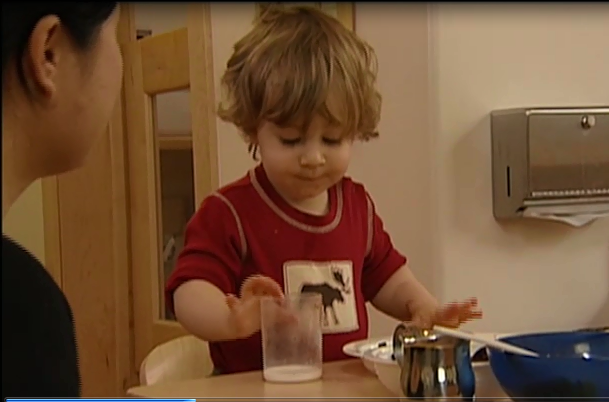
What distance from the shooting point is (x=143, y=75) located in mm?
2215

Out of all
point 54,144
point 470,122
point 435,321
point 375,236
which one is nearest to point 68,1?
point 54,144

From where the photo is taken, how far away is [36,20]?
0.43m

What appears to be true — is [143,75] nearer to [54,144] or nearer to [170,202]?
[170,202]

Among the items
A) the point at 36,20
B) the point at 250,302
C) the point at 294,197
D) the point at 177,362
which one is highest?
the point at 36,20

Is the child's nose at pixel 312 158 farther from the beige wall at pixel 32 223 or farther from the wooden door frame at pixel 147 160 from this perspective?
the beige wall at pixel 32 223

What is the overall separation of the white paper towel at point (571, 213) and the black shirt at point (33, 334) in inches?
35.2

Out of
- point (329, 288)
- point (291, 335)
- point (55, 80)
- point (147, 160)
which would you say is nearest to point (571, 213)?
point (329, 288)

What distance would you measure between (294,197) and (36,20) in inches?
26.2

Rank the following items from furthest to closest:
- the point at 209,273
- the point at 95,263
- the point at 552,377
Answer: the point at 95,263, the point at 209,273, the point at 552,377

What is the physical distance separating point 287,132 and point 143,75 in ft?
4.20

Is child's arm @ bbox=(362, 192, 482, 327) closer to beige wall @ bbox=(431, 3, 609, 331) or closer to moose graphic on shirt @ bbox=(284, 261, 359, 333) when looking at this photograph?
moose graphic on shirt @ bbox=(284, 261, 359, 333)

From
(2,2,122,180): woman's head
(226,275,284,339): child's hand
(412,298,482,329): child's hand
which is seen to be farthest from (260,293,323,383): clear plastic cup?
(2,2,122,180): woman's head

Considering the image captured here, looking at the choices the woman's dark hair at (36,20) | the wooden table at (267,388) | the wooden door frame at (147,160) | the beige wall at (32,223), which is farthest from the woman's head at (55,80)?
the beige wall at (32,223)

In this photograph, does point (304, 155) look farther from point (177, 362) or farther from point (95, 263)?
point (95, 263)
